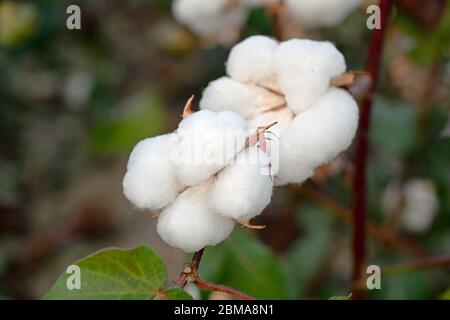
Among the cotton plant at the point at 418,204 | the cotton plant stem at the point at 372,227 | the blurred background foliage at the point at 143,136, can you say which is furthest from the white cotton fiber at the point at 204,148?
the cotton plant at the point at 418,204

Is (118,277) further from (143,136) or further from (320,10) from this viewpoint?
(143,136)

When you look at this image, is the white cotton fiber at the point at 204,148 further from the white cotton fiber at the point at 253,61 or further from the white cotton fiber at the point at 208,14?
the white cotton fiber at the point at 208,14

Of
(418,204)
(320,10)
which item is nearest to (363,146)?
(320,10)

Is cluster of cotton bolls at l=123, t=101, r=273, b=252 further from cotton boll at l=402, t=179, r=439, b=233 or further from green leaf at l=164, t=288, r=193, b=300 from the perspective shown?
cotton boll at l=402, t=179, r=439, b=233

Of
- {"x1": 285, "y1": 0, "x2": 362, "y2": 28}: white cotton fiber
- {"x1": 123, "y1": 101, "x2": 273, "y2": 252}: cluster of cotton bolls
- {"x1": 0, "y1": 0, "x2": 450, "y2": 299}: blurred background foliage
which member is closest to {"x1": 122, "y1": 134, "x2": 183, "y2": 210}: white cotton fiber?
{"x1": 123, "y1": 101, "x2": 273, "y2": 252}: cluster of cotton bolls

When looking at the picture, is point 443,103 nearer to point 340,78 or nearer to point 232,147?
point 340,78

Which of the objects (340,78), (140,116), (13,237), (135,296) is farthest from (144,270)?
(13,237)
